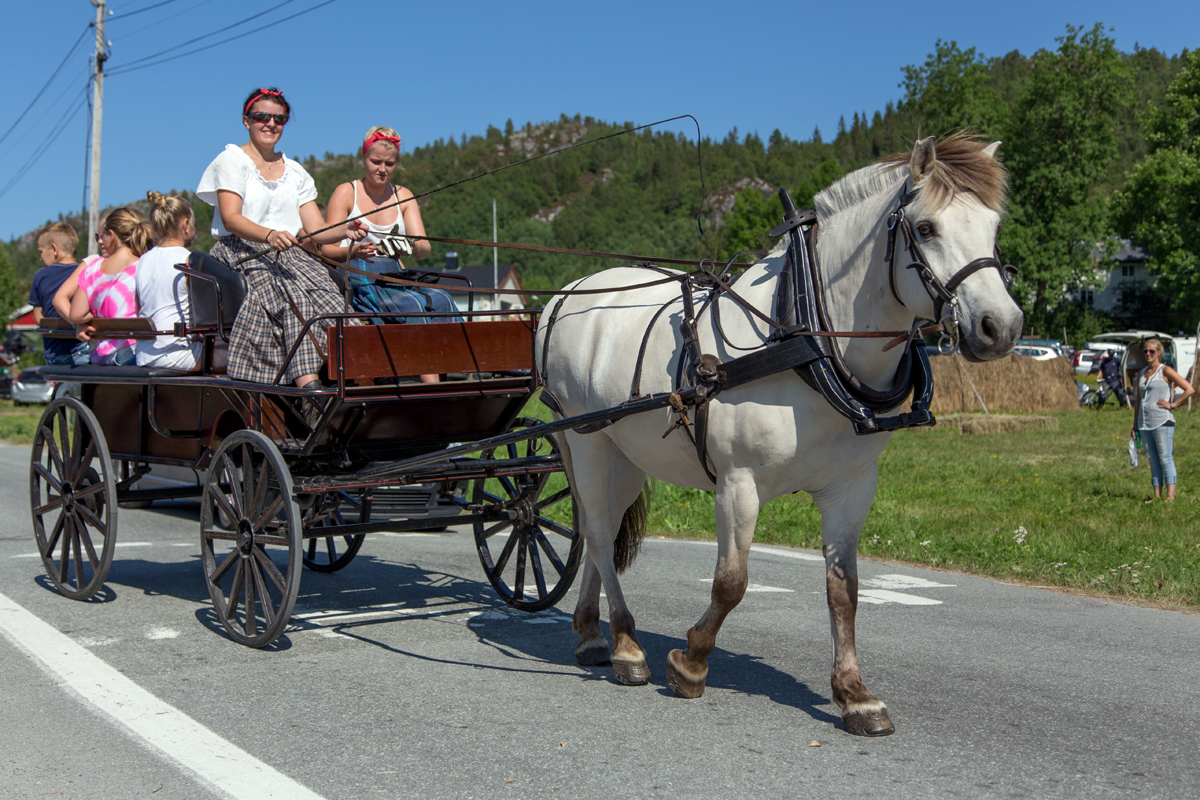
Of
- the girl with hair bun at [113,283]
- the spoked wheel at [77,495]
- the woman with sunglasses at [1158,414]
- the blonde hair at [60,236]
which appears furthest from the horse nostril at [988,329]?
the blonde hair at [60,236]

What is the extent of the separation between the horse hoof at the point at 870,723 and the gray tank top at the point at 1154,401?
8800 mm

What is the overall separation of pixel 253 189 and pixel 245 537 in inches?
88.4

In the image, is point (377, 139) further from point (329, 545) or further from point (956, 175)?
point (956, 175)

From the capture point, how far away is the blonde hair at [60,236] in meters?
9.54

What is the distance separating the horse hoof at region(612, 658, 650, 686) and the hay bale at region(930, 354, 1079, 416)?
2071 centimetres

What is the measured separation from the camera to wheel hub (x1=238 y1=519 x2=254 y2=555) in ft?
18.5

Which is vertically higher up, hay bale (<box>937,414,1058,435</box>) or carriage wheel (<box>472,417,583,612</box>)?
hay bale (<box>937,414,1058,435</box>)

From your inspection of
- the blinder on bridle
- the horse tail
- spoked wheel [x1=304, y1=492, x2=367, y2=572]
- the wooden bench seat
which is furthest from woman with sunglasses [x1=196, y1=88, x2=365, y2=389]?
the blinder on bridle

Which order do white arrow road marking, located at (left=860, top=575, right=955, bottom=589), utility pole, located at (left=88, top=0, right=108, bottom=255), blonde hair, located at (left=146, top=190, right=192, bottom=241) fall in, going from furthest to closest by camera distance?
utility pole, located at (left=88, top=0, right=108, bottom=255), blonde hair, located at (left=146, top=190, right=192, bottom=241), white arrow road marking, located at (left=860, top=575, right=955, bottom=589)

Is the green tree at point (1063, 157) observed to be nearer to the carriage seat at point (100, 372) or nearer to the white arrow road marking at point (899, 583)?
the white arrow road marking at point (899, 583)

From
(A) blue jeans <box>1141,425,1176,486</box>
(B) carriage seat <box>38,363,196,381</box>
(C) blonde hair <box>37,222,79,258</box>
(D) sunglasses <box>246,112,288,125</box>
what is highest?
(D) sunglasses <box>246,112,288,125</box>

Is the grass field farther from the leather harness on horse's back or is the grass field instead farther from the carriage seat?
the carriage seat

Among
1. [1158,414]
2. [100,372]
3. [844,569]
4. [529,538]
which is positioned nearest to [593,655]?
[529,538]

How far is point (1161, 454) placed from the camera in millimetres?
11125
